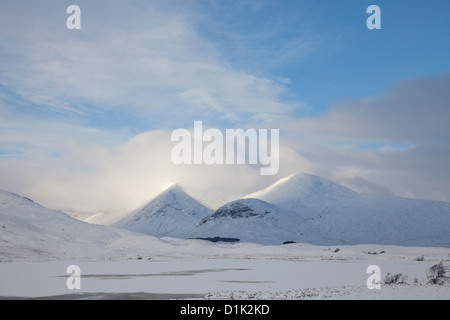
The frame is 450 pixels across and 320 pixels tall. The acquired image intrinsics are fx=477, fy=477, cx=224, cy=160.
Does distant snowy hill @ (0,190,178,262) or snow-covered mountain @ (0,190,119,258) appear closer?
distant snowy hill @ (0,190,178,262)

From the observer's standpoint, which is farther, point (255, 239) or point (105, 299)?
point (255, 239)

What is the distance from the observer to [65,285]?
32219 millimetres

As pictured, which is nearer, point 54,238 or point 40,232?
point 54,238

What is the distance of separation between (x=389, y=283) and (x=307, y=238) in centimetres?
16448

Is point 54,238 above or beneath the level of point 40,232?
beneath

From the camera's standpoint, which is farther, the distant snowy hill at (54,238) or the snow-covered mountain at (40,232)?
the snow-covered mountain at (40,232)

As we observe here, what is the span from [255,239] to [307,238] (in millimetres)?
21453

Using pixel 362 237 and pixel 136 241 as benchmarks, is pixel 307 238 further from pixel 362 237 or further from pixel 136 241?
pixel 136 241

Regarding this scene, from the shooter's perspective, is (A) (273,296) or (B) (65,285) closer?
(A) (273,296)
